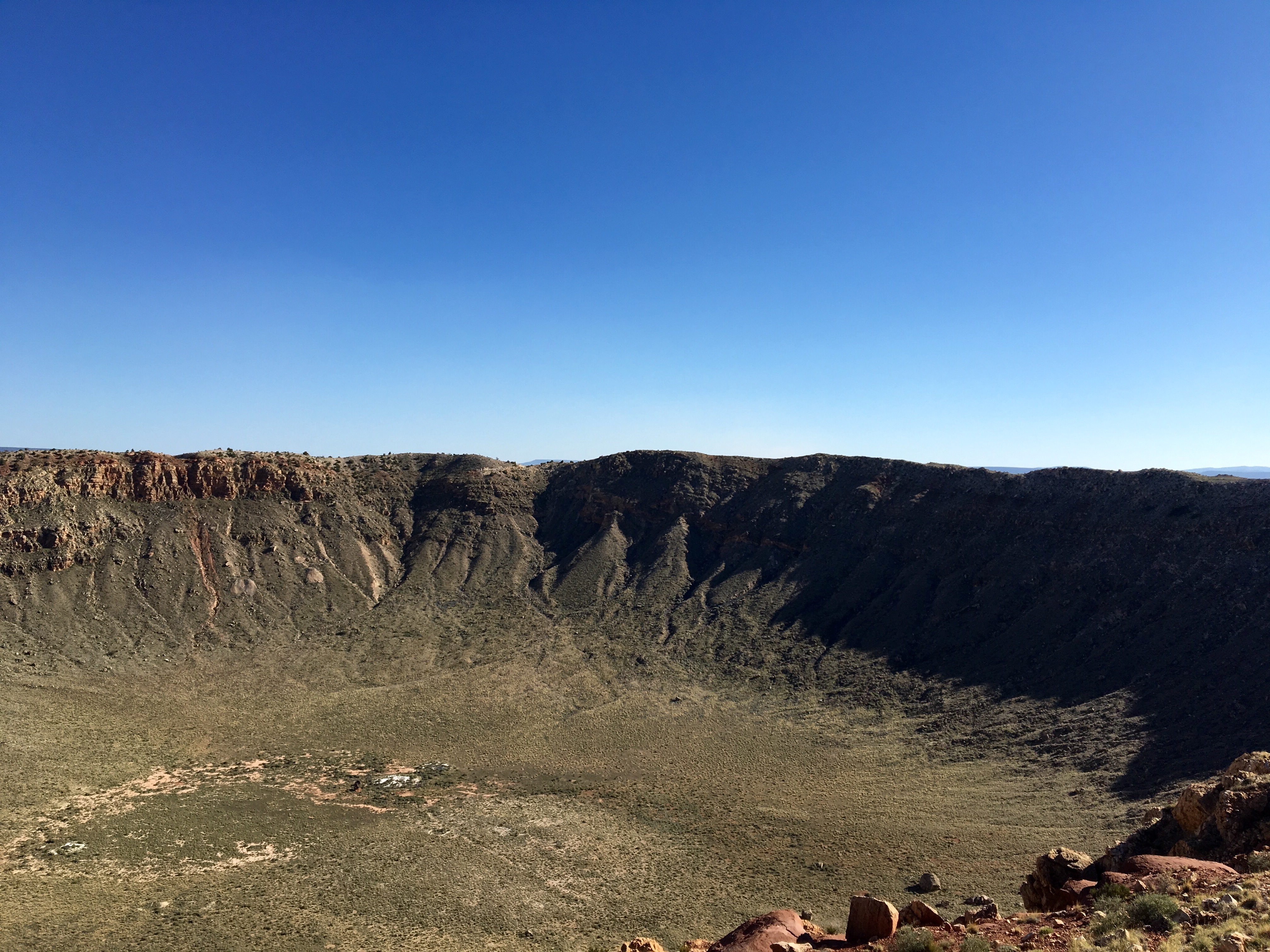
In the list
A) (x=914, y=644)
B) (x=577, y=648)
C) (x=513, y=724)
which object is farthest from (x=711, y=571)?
(x=513, y=724)

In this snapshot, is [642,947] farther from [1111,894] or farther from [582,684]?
[582,684]

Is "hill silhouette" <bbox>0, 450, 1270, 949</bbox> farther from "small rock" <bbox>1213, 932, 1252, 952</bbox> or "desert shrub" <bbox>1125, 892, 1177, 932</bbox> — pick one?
"small rock" <bbox>1213, 932, 1252, 952</bbox>

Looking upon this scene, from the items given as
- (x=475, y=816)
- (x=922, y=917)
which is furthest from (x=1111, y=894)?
(x=475, y=816)

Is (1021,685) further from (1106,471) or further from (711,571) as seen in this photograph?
(711,571)

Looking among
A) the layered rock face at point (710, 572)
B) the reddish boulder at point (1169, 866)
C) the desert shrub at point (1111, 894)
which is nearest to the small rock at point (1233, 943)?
the desert shrub at point (1111, 894)

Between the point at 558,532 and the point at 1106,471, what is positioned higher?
the point at 1106,471

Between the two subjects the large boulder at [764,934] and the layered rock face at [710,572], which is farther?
the layered rock face at [710,572]

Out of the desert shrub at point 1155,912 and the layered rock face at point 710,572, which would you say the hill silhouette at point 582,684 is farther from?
the desert shrub at point 1155,912
